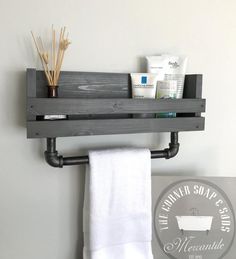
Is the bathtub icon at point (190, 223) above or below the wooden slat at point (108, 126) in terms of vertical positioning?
below

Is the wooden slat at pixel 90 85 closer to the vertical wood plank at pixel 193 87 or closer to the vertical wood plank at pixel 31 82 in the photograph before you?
the vertical wood plank at pixel 31 82

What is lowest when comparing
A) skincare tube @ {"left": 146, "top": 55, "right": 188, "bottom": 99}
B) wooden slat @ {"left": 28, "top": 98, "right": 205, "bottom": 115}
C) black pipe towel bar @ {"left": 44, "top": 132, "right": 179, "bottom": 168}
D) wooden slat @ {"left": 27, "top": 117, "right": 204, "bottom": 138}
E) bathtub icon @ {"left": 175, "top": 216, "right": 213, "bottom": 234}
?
A: bathtub icon @ {"left": 175, "top": 216, "right": 213, "bottom": 234}

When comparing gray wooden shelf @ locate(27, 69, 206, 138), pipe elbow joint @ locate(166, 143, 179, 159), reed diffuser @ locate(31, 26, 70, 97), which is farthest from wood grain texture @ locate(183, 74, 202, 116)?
reed diffuser @ locate(31, 26, 70, 97)

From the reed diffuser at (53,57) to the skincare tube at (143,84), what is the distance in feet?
0.64

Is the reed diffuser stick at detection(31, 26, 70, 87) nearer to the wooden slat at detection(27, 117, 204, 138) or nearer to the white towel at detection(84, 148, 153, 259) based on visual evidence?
the wooden slat at detection(27, 117, 204, 138)

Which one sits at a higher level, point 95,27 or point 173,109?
point 95,27

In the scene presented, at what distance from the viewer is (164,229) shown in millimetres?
959

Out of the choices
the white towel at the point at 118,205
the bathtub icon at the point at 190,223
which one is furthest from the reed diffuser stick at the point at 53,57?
the bathtub icon at the point at 190,223

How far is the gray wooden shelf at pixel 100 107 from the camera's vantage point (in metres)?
0.80

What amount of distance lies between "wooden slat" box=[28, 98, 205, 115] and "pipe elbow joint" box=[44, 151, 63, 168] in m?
0.11

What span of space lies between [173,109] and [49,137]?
1.09 ft

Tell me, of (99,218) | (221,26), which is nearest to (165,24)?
(221,26)

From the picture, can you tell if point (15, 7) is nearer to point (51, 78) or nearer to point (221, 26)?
point (51, 78)

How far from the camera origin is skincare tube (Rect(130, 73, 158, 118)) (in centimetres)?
90
